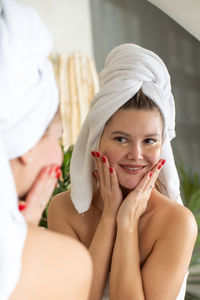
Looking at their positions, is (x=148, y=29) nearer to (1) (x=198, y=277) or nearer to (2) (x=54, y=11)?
(2) (x=54, y=11)

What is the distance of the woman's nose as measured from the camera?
5.93 feet

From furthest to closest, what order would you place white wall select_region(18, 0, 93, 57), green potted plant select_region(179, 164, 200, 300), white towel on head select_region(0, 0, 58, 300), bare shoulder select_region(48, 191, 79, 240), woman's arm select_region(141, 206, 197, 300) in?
white wall select_region(18, 0, 93, 57) < green potted plant select_region(179, 164, 200, 300) < bare shoulder select_region(48, 191, 79, 240) < woman's arm select_region(141, 206, 197, 300) < white towel on head select_region(0, 0, 58, 300)

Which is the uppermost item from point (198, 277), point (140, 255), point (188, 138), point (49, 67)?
point (49, 67)

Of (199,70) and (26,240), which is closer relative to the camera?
(26,240)

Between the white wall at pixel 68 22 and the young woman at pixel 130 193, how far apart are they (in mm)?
2720

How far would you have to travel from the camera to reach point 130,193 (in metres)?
1.90

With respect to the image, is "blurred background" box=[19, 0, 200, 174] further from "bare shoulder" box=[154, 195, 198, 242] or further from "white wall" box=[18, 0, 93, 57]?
"bare shoulder" box=[154, 195, 198, 242]

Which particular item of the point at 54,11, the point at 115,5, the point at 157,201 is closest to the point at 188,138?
the point at 115,5

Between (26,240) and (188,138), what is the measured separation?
16.0ft

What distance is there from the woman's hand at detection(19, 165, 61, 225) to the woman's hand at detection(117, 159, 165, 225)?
0.79 meters

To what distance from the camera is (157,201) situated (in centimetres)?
198

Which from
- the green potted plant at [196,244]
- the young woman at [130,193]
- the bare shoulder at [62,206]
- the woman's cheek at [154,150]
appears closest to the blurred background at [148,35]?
the green potted plant at [196,244]

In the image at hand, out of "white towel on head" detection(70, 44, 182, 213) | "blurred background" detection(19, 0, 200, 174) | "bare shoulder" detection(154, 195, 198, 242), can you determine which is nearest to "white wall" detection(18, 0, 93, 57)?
"blurred background" detection(19, 0, 200, 174)

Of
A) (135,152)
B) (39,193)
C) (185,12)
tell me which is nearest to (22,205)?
(39,193)
